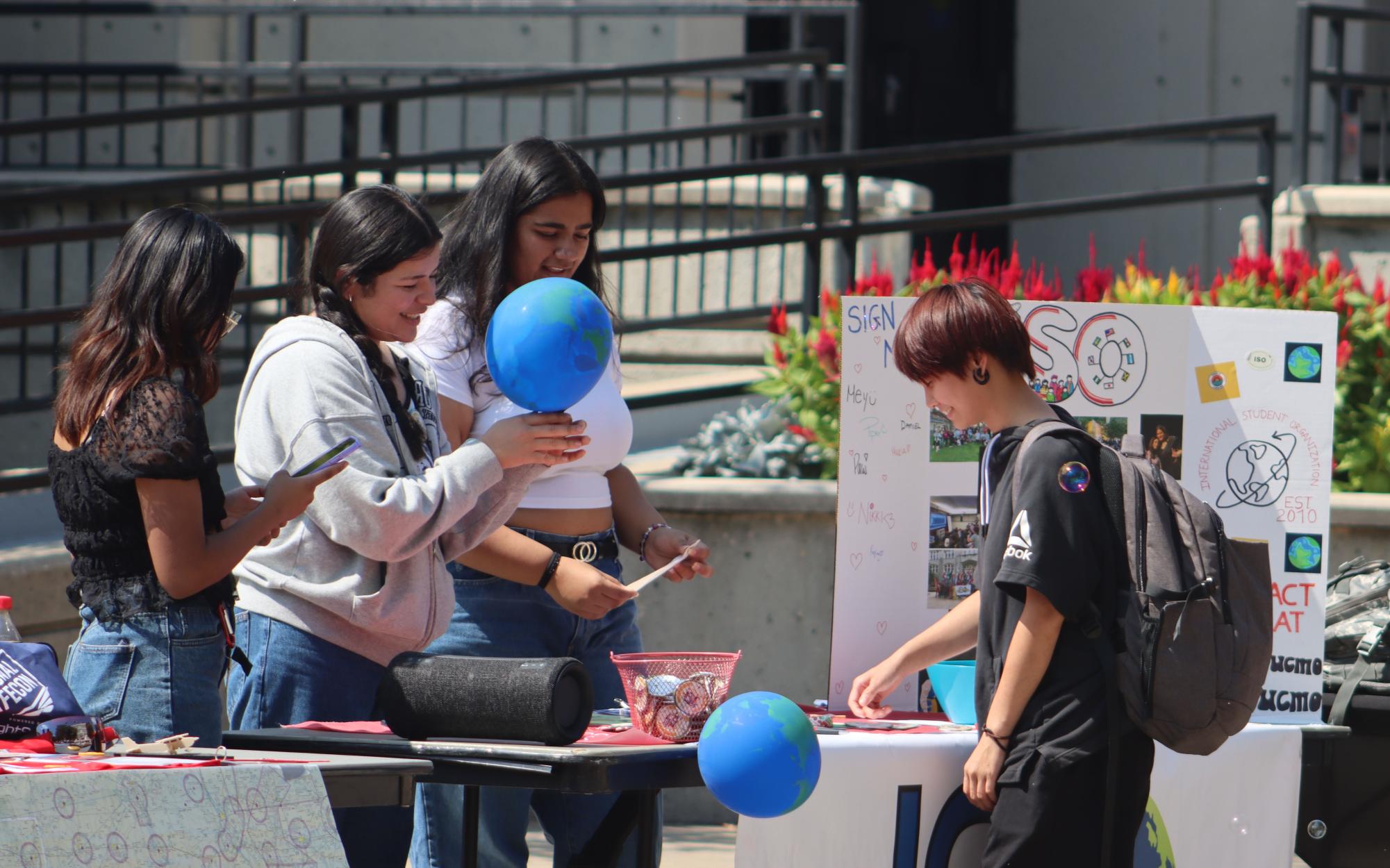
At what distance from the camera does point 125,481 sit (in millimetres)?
3039

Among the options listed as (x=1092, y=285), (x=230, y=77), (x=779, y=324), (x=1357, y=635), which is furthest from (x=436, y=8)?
(x=1357, y=635)

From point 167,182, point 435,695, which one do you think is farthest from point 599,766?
point 167,182

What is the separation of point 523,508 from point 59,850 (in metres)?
1.41

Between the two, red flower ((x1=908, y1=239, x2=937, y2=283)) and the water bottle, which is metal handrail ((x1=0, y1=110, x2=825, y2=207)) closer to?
red flower ((x1=908, y1=239, x2=937, y2=283))

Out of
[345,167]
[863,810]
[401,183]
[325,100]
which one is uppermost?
[325,100]

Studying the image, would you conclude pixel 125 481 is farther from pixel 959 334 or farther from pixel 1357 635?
pixel 1357 635

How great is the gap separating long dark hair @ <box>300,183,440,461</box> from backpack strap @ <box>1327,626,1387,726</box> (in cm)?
247

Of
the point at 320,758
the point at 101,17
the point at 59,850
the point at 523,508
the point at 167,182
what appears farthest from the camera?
the point at 101,17

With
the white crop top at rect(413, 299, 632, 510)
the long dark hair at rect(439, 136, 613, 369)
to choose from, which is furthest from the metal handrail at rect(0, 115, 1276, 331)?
the white crop top at rect(413, 299, 632, 510)

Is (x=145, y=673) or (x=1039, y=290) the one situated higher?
(x=1039, y=290)

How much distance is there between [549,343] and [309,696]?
850mm

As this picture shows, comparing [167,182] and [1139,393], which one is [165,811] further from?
[167,182]

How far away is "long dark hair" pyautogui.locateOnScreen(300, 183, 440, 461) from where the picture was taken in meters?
3.32

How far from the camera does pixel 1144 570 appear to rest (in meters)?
3.28
